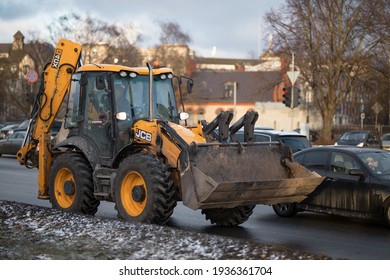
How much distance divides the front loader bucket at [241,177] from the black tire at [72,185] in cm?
266

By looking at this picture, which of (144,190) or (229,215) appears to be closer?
(144,190)

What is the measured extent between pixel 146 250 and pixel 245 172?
3169mm

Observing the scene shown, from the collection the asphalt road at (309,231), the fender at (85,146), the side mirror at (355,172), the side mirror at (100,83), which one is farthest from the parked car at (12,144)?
the side mirror at (355,172)

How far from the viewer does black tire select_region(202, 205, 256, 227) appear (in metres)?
12.5

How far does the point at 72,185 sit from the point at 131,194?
1764 millimetres

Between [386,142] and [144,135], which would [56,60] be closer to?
[144,135]

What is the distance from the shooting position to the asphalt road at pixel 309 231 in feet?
33.9

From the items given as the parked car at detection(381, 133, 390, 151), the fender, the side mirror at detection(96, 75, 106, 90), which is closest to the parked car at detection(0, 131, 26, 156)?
the parked car at detection(381, 133, 390, 151)

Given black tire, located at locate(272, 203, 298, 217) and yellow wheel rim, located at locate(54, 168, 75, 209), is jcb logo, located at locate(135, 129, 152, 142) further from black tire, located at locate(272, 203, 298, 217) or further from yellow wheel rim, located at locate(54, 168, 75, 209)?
black tire, located at locate(272, 203, 298, 217)

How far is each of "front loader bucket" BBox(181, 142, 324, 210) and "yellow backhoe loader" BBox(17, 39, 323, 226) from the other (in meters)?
0.02

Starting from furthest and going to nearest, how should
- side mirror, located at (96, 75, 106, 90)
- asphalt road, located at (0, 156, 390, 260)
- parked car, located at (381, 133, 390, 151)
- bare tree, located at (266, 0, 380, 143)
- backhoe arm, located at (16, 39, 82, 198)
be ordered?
bare tree, located at (266, 0, 380, 143) → parked car, located at (381, 133, 390, 151) → backhoe arm, located at (16, 39, 82, 198) → side mirror, located at (96, 75, 106, 90) → asphalt road, located at (0, 156, 390, 260)

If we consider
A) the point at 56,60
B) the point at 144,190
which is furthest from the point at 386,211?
the point at 56,60

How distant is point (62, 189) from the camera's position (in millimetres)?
13477

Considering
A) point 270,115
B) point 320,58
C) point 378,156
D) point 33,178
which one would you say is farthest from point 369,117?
→ point 378,156
